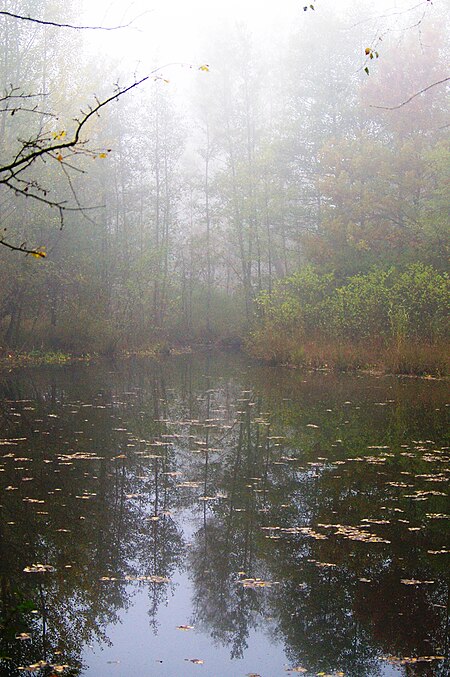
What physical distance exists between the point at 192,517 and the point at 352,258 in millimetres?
18918

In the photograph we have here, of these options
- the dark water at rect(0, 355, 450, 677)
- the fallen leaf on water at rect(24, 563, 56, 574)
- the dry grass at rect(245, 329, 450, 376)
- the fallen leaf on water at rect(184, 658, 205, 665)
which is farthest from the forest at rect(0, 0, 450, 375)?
the fallen leaf on water at rect(184, 658, 205, 665)

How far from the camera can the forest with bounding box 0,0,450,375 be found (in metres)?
19.2

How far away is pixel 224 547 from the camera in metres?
4.35

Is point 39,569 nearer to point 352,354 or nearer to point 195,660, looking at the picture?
point 195,660

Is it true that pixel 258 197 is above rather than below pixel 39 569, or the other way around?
above

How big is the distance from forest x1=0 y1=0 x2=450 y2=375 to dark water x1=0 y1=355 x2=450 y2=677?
719 cm

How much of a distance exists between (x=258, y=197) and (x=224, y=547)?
23.5m

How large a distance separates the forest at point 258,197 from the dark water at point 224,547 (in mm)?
7189

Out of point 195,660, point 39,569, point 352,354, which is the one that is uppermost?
point 352,354

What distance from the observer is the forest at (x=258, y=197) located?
63.2 feet

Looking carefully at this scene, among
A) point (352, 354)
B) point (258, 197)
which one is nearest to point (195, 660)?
point (352, 354)

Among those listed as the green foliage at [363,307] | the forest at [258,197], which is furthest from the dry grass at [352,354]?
the green foliage at [363,307]

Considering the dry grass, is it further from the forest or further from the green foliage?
the green foliage

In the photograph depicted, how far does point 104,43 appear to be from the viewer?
30.1 metres
